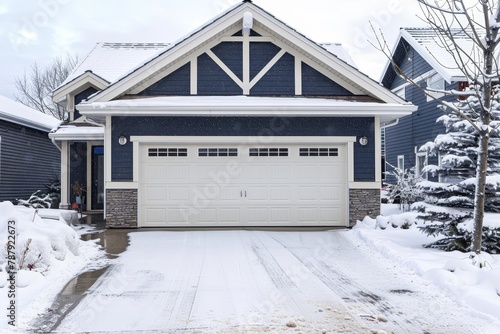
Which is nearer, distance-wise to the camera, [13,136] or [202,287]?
[202,287]

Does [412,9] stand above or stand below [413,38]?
below

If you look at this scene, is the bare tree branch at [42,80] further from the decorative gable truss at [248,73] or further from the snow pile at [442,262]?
the snow pile at [442,262]

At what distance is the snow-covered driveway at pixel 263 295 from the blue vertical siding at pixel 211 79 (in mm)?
4754

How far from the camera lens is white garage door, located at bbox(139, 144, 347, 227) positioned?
39.4 feet

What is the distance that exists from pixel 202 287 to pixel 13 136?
13577 millimetres

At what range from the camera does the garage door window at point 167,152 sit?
12.0 metres

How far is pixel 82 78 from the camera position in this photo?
51.2 ft

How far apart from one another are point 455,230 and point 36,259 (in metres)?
6.83

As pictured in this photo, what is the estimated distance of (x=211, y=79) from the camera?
12312mm

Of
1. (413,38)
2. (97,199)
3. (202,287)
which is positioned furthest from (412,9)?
(97,199)

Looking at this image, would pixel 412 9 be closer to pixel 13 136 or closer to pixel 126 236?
pixel 126 236

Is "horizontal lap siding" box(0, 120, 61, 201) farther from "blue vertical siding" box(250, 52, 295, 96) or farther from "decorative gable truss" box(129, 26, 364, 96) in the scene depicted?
"blue vertical siding" box(250, 52, 295, 96)

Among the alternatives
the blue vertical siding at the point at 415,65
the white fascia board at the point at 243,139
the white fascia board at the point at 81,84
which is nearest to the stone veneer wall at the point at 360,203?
the white fascia board at the point at 243,139

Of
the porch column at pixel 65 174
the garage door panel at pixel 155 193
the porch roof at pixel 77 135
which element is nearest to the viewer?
the garage door panel at pixel 155 193
